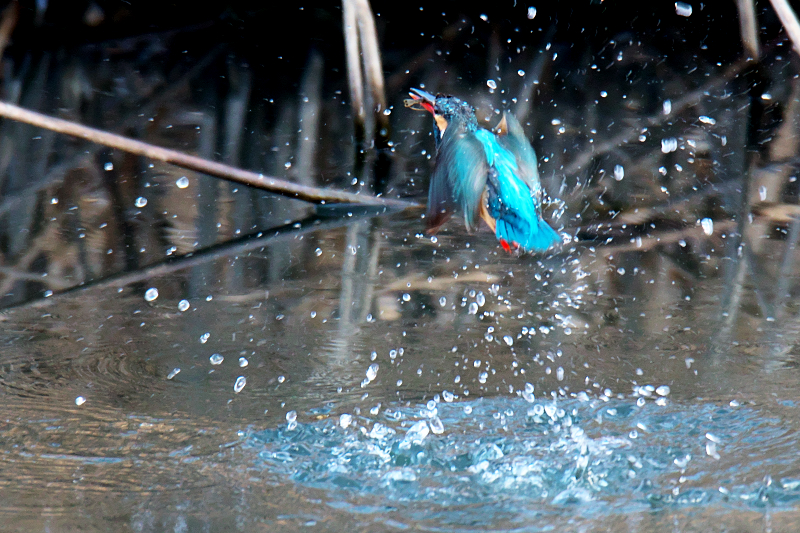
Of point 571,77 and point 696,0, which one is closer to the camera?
point 571,77

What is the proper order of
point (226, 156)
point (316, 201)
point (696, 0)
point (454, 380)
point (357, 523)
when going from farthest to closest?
1. point (696, 0)
2. point (226, 156)
3. point (316, 201)
4. point (454, 380)
5. point (357, 523)

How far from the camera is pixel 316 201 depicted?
3268mm

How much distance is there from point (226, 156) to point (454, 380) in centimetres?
208

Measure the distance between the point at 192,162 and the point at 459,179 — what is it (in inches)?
44.4

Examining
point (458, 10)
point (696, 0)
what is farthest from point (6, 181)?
point (696, 0)

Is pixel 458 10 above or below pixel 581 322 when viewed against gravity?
above

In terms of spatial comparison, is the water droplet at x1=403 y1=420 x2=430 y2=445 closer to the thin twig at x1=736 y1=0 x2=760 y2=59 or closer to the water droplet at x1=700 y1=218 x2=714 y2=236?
the water droplet at x1=700 y1=218 x2=714 y2=236

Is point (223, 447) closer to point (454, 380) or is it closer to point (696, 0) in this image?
point (454, 380)

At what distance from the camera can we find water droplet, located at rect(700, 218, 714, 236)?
293 centimetres

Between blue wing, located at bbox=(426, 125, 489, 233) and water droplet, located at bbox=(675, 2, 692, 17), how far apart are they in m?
4.26

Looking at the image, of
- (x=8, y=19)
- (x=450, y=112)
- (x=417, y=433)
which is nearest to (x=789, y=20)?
(x=450, y=112)

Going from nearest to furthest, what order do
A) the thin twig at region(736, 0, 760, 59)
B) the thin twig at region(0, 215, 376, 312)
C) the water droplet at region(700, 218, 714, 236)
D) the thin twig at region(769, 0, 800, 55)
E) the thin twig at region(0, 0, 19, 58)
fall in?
1. the thin twig at region(0, 215, 376, 312)
2. the water droplet at region(700, 218, 714, 236)
3. the thin twig at region(769, 0, 800, 55)
4. the thin twig at region(736, 0, 760, 59)
5. the thin twig at region(0, 0, 19, 58)

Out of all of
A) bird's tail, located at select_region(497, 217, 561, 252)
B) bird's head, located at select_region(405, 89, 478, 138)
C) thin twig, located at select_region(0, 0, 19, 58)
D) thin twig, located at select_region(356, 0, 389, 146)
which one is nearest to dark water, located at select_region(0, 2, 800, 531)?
thin twig, located at select_region(356, 0, 389, 146)

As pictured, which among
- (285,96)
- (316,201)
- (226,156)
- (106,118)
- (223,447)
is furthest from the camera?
(285,96)
